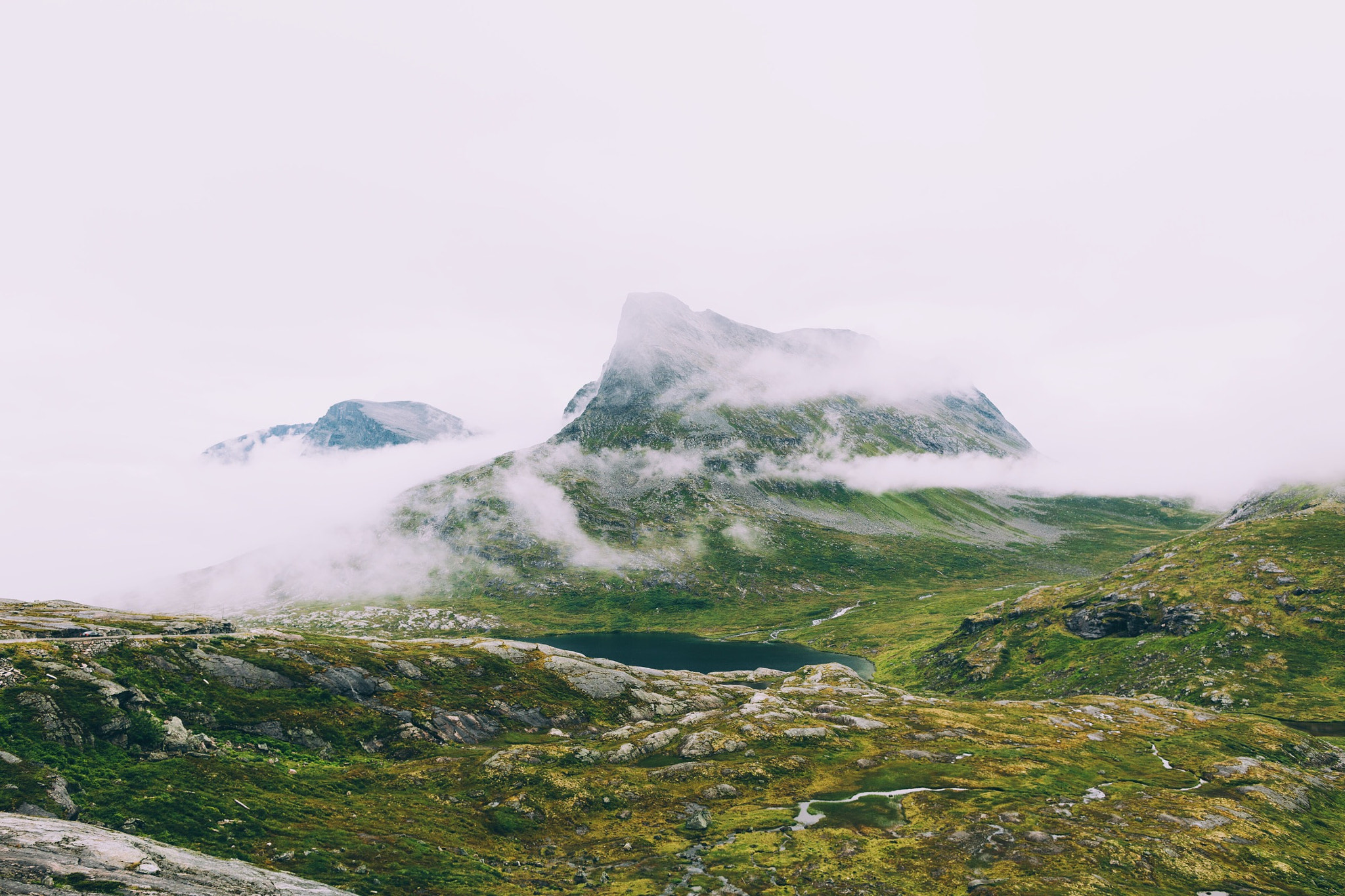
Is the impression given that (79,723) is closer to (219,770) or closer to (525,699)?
(219,770)

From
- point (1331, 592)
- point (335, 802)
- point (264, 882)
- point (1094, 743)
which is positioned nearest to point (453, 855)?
point (335, 802)

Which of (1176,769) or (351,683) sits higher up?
(351,683)

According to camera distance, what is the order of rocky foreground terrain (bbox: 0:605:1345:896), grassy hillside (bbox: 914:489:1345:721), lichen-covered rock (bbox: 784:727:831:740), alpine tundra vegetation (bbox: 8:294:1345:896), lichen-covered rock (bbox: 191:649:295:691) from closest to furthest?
alpine tundra vegetation (bbox: 8:294:1345:896), rocky foreground terrain (bbox: 0:605:1345:896), lichen-covered rock (bbox: 191:649:295:691), lichen-covered rock (bbox: 784:727:831:740), grassy hillside (bbox: 914:489:1345:721)

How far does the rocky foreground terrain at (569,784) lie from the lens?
4619cm

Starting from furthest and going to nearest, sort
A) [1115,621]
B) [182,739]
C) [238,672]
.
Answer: [1115,621] → [238,672] → [182,739]

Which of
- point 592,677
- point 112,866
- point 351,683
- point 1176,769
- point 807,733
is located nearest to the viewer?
point 112,866

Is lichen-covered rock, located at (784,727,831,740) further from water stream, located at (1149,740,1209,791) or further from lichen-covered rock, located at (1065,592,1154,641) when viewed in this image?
lichen-covered rock, located at (1065,592,1154,641)

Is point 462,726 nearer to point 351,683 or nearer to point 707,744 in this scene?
point 351,683

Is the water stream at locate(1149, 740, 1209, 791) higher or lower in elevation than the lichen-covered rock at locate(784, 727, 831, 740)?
lower

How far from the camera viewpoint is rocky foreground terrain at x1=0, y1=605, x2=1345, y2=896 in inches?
1818

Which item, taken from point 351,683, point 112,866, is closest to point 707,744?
point 351,683

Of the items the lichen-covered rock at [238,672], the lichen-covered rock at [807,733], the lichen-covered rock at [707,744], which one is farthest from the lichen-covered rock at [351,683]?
the lichen-covered rock at [807,733]

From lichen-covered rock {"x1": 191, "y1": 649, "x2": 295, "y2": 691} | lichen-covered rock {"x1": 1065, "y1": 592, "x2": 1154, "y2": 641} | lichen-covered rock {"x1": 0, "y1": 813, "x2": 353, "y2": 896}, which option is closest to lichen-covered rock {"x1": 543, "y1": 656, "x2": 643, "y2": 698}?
lichen-covered rock {"x1": 191, "y1": 649, "x2": 295, "y2": 691}

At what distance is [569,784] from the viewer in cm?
7125
